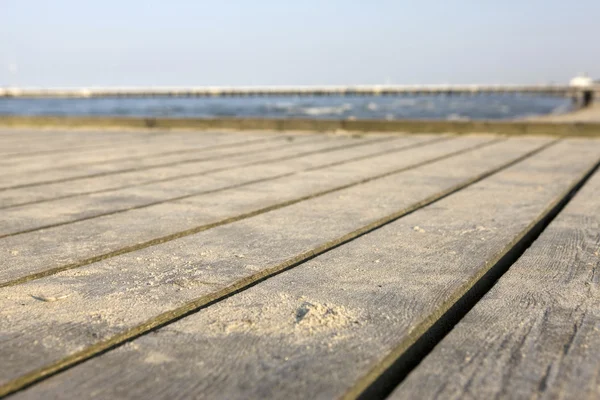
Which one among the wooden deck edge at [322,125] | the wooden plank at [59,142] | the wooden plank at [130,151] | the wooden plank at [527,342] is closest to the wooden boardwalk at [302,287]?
the wooden plank at [527,342]

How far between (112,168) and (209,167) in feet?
1.41

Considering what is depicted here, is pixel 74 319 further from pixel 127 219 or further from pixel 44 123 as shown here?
pixel 44 123

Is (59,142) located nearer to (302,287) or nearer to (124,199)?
(124,199)

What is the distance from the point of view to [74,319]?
3.19 ft

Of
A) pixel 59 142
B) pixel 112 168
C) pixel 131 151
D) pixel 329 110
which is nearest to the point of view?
pixel 112 168

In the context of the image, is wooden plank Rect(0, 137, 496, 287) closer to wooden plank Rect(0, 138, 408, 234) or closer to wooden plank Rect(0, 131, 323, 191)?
wooden plank Rect(0, 138, 408, 234)

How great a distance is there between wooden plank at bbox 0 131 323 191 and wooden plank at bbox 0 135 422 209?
0.10 metres

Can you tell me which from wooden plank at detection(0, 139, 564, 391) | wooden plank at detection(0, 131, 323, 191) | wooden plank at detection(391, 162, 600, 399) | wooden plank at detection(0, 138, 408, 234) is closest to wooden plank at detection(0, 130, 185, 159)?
wooden plank at detection(0, 131, 323, 191)

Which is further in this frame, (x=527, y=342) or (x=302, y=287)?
Answer: (x=302, y=287)

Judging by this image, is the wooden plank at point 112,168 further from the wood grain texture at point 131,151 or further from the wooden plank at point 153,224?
the wooden plank at point 153,224

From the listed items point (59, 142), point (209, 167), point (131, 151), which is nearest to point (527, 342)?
point (209, 167)

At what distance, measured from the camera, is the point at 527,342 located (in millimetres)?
872

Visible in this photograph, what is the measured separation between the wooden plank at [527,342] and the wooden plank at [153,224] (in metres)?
0.78

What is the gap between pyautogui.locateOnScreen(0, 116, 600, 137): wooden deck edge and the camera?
421 centimetres
